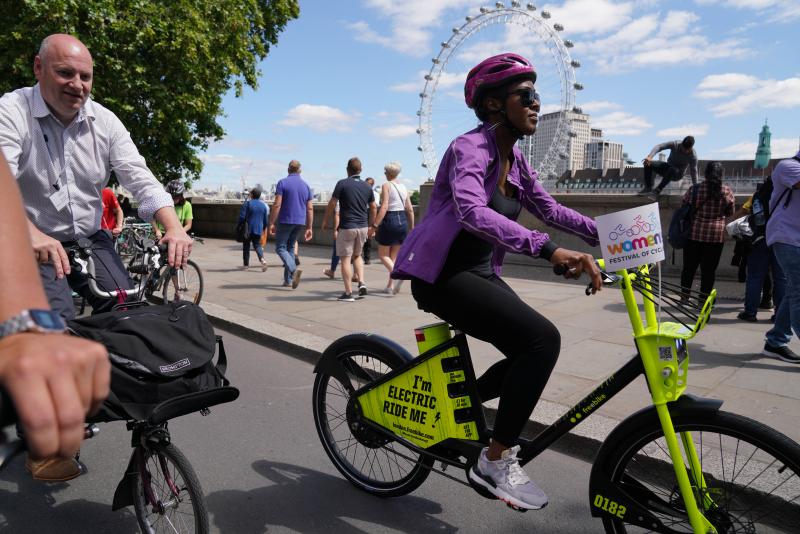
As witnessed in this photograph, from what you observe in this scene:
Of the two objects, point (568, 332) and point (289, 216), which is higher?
point (289, 216)

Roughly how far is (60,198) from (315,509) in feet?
6.23

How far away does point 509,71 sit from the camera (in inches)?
97.8

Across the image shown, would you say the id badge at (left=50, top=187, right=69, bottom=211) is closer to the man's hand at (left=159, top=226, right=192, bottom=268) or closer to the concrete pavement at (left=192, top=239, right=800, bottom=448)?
the man's hand at (left=159, top=226, right=192, bottom=268)

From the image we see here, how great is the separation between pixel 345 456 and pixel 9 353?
2.75 meters

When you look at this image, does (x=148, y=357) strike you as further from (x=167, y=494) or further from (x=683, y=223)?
(x=683, y=223)

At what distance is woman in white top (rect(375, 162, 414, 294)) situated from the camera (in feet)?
27.0

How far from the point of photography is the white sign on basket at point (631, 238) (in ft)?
6.86

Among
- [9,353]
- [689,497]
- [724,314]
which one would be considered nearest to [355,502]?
[689,497]

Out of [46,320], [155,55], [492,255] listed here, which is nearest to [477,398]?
[492,255]

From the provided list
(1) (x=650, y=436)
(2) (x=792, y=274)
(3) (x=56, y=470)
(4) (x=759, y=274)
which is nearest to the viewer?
(1) (x=650, y=436)

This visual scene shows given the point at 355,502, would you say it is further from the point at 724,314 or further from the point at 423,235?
the point at 724,314

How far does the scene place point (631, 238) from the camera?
2107 mm

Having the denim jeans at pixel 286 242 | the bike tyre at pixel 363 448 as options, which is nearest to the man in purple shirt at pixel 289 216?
the denim jeans at pixel 286 242


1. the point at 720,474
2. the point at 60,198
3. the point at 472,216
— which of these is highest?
the point at 472,216
